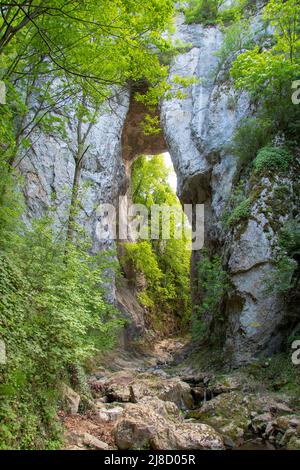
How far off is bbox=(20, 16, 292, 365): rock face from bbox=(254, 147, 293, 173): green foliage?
0.52 metres

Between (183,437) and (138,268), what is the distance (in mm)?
15589

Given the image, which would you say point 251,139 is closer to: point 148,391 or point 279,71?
point 279,71

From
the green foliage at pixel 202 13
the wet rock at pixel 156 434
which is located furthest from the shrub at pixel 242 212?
the green foliage at pixel 202 13

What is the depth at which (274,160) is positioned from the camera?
10.3 meters

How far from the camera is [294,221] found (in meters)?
9.28

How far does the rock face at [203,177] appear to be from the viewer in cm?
939

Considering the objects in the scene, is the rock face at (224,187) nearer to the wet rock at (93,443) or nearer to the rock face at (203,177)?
the rock face at (203,177)

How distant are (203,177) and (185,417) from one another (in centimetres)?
1099

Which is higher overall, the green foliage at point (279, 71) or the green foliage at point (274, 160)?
the green foliage at point (279, 71)

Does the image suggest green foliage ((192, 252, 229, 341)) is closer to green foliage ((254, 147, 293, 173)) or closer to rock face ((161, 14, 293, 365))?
rock face ((161, 14, 293, 365))

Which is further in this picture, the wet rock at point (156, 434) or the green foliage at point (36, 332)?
the wet rock at point (156, 434)

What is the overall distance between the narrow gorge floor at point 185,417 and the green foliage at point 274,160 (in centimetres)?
581

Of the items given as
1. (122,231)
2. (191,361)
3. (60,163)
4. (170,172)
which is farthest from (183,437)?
(170,172)

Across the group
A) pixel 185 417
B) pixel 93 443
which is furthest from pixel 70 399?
pixel 185 417
